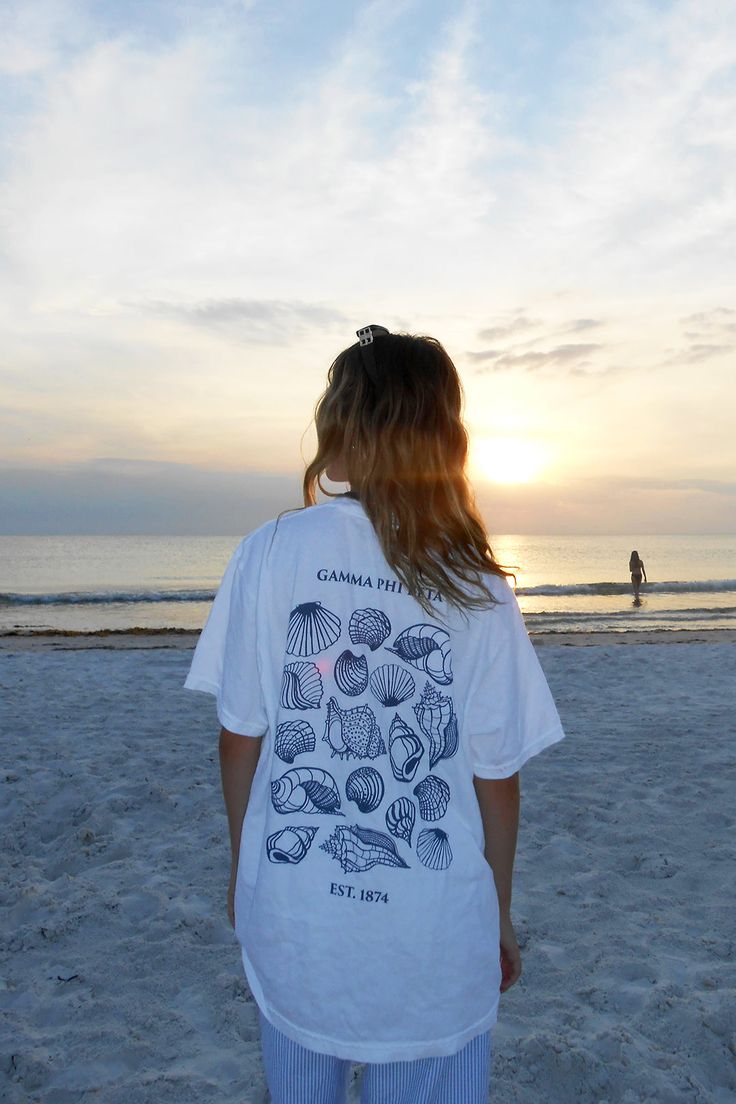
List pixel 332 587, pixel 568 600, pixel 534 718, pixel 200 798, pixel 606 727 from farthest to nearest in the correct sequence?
pixel 568 600 → pixel 606 727 → pixel 200 798 → pixel 534 718 → pixel 332 587

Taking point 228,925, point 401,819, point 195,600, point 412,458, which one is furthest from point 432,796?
point 195,600

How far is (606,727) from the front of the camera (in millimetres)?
7789

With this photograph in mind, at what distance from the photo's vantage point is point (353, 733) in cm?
150

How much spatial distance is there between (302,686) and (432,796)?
326 mm

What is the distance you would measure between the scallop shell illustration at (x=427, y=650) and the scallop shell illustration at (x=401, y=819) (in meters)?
0.24

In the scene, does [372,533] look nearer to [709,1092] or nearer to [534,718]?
[534,718]

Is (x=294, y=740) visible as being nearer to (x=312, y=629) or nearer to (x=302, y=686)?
(x=302, y=686)

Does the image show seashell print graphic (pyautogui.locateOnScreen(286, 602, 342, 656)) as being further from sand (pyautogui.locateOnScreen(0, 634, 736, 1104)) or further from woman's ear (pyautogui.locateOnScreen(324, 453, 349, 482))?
sand (pyautogui.locateOnScreen(0, 634, 736, 1104))

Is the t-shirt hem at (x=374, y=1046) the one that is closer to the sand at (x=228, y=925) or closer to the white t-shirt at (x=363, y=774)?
the white t-shirt at (x=363, y=774)

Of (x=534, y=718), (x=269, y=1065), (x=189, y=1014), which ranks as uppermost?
(x=534, y=718)

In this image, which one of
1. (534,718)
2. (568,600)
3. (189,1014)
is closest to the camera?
(534,718)

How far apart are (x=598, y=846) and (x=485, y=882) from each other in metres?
3.77

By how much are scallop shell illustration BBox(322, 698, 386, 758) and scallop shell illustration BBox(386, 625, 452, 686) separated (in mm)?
129

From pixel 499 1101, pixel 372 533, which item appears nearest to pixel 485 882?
pixel 372 533
